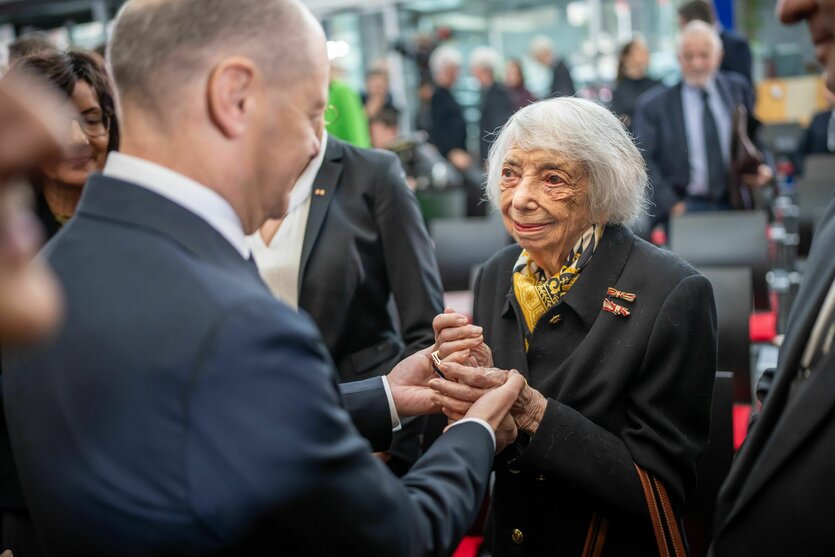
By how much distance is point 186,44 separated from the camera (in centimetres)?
102

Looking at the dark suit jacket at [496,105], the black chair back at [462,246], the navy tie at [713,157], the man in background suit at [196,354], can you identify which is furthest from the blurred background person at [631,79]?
the man in background suit at [196,354]

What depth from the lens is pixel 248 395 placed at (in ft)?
3.01

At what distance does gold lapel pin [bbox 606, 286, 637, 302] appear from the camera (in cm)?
174

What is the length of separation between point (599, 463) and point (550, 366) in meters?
0.26

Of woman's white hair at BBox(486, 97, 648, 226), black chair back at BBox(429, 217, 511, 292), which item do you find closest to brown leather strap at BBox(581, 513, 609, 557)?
woman's white hair at BBox(486, 97, 648, 226)

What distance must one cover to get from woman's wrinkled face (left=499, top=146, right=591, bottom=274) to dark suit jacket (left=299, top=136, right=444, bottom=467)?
0.42 metres

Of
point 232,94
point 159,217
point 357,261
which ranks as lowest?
point 357,261

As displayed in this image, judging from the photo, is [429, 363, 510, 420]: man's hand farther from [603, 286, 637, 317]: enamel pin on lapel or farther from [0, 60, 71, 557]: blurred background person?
[0, 60, 71, 557]: blurred background person

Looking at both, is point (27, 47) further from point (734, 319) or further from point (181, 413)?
point (734, 319)

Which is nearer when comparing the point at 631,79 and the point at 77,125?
the point at 77,125

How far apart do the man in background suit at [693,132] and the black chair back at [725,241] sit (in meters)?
0.87

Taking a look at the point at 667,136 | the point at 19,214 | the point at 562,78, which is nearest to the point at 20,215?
the point at 19,214

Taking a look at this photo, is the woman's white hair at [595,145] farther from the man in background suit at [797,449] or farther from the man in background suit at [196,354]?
the man in background suit at [196,354]

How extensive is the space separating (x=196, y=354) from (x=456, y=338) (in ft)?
2.87
